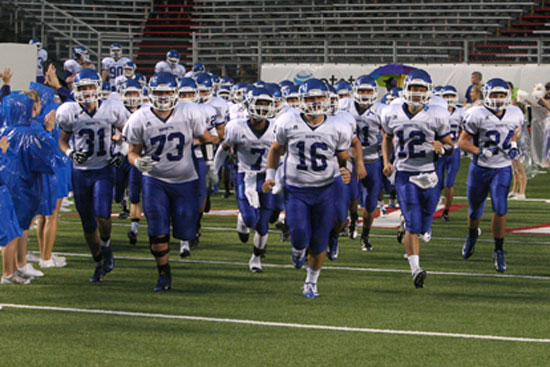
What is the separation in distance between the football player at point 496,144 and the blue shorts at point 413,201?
2.91ft

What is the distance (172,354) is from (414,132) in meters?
3.32

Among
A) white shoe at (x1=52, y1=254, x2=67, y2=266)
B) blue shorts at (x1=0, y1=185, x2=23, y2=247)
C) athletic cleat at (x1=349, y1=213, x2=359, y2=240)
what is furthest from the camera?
athletic cleat at (x1=349, y1=213, x2=359, y2=240)

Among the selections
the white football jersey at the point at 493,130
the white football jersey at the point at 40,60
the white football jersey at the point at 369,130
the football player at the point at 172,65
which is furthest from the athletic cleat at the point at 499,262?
the white football jersey at the point at 40,60

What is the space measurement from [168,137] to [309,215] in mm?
1223

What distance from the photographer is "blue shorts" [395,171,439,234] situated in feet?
27.0

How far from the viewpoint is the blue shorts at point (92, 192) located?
27.0 feet

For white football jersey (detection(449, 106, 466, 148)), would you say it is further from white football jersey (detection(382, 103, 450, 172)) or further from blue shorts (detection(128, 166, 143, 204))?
white football jersey (detection(382, 103, 450, 172))

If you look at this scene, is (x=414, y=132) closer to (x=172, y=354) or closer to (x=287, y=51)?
(x=172, y=354)

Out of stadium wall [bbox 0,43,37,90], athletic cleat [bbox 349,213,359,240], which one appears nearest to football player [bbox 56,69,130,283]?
athletic cleat [bbox 349,213,359,240]

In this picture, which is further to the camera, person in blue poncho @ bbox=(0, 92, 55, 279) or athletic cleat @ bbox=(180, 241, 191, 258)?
athletic cleat @ bbox=(180, 241, 191, 258)

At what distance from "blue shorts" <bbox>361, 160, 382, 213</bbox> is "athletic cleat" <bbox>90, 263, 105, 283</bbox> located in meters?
3.08

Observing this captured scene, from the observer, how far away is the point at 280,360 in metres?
5.82

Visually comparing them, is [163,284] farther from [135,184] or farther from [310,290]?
[135,184]


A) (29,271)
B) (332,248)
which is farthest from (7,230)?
(332,248)
